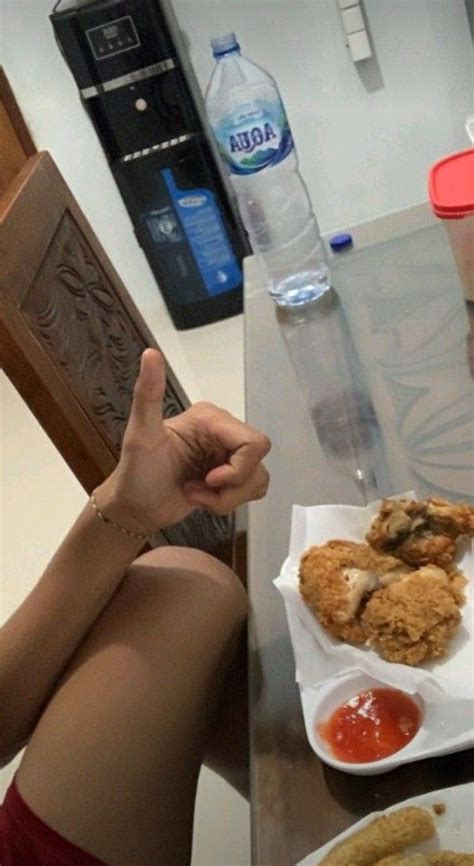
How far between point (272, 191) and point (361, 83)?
4.62 ft

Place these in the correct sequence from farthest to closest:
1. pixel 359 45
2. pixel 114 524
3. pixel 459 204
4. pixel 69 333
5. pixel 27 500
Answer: pixel 359 45, pixel 27 500, pixel 69 333, pixel 459 204, pixel 114 524

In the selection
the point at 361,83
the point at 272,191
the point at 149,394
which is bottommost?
the point at 361,83

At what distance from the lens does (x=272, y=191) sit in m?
1.46

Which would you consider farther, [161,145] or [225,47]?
[161,145]

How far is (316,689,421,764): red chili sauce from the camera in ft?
1.84

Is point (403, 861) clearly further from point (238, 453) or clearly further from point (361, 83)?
point (361, 83)

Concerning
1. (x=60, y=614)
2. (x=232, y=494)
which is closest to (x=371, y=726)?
(x=232, y=494)

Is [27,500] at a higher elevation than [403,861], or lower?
lower

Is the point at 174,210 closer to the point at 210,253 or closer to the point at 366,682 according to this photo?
the point at 210,253

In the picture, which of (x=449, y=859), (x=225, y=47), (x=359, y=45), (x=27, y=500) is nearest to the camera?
(x=449, y=859)

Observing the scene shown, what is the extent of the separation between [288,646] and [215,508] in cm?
17

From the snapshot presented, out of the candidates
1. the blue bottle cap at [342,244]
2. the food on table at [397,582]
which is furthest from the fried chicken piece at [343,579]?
the blue bottle cap at [342,244]

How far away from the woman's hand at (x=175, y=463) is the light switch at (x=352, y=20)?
205 centimetres

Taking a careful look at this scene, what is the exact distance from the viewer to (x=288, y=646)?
0.67 meters
